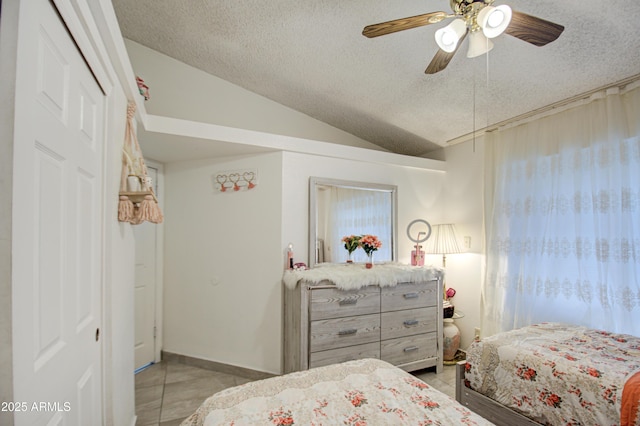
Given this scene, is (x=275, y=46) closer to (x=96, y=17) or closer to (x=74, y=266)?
(x=96, y=17)

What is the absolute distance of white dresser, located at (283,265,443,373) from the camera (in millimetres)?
2467

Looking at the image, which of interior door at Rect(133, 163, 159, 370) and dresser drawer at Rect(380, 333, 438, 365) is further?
interior door at Rect(133, 163, 159, 370)

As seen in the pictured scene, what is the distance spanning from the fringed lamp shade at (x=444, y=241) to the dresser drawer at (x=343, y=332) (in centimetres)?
120

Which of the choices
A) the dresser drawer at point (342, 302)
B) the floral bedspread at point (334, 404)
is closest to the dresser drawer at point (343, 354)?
the dresser drawer at point (342, 302)

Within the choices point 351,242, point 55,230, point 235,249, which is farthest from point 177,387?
point 55,230

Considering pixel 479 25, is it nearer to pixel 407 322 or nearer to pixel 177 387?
pixel 407 322

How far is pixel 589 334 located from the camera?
6.72 feet

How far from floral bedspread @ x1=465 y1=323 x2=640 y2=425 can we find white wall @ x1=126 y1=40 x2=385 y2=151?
9.33 ft

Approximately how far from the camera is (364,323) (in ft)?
8.68

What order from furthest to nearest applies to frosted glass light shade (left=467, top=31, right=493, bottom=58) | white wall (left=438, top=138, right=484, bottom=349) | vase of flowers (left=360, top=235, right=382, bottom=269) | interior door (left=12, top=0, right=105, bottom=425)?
white wall (left=438, top=138, right=484, bottom=349)
vase of flowers (left=360, top=235, right=382, bottom=269)
frosted glass light shade (left=467, top=31, right=493, bottom=58)
interior door (left=12, top=0, right=105, bottom=425)

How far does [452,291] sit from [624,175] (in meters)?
1.87

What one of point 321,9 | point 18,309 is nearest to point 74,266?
point 18,309

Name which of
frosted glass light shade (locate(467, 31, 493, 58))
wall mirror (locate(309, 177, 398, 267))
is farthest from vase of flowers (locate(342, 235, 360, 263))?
frosted glass light shade (locate(467, 31, 493, 58))

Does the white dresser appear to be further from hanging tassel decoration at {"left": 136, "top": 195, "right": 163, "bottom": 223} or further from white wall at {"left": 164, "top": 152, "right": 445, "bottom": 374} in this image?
hanging tassel decoration at {"left": 136, "top": 195, "right": 163, "bottom": 223}
